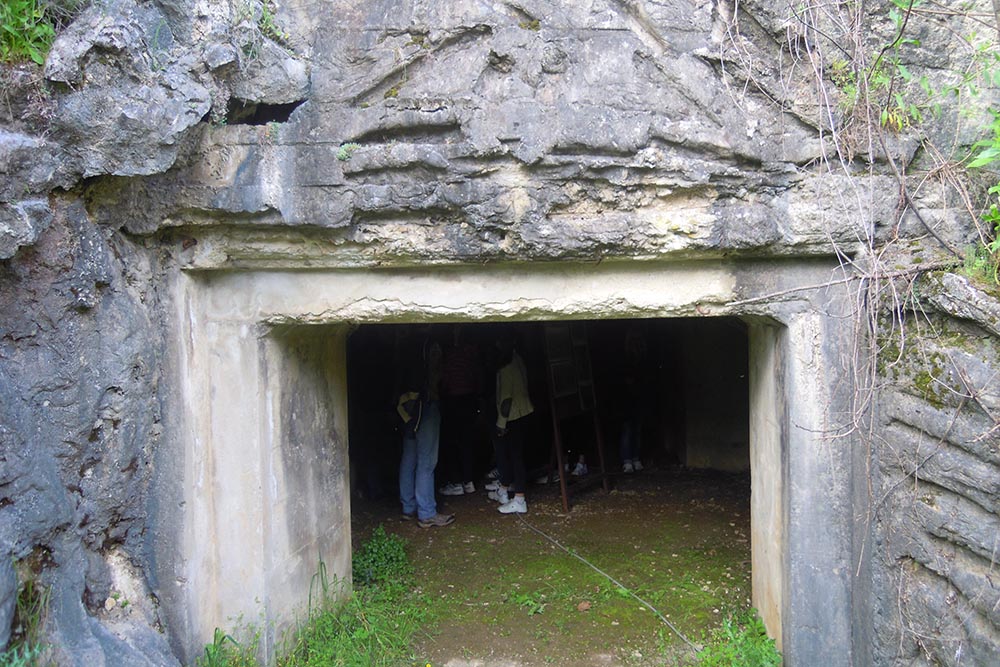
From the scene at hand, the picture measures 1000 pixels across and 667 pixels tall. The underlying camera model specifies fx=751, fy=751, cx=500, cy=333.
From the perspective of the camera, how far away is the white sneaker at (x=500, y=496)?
611 centimetres

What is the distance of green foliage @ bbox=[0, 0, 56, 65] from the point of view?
7.84ft

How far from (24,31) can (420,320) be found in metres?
1.68

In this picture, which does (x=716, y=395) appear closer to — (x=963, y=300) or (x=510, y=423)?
(x=510, y=423)

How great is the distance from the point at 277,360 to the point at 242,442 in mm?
380

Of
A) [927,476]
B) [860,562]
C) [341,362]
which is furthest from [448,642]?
[927,476]

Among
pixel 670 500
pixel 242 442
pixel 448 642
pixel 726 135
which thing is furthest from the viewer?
pixel 670 500

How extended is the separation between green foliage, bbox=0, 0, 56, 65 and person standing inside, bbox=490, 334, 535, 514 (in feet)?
13.4

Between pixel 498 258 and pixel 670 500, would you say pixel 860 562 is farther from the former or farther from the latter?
pixel 670 500

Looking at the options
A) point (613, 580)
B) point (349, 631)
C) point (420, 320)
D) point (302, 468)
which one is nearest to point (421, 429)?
point (613, 580)

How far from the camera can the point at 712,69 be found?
282cm

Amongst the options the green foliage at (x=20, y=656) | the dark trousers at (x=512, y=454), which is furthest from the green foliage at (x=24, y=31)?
the dark trousers at (x=512, y=454)

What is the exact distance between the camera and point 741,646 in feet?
11.3

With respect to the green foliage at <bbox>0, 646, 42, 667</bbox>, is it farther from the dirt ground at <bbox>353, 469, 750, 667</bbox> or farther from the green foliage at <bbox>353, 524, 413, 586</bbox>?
the green foliage at <bbox>353, 524, 413, 586</bbox>

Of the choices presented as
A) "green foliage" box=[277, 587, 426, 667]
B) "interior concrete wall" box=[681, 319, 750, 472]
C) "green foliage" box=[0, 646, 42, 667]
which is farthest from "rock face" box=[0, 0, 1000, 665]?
"interior concrete wall" box=[681, 319, 750, 472]
